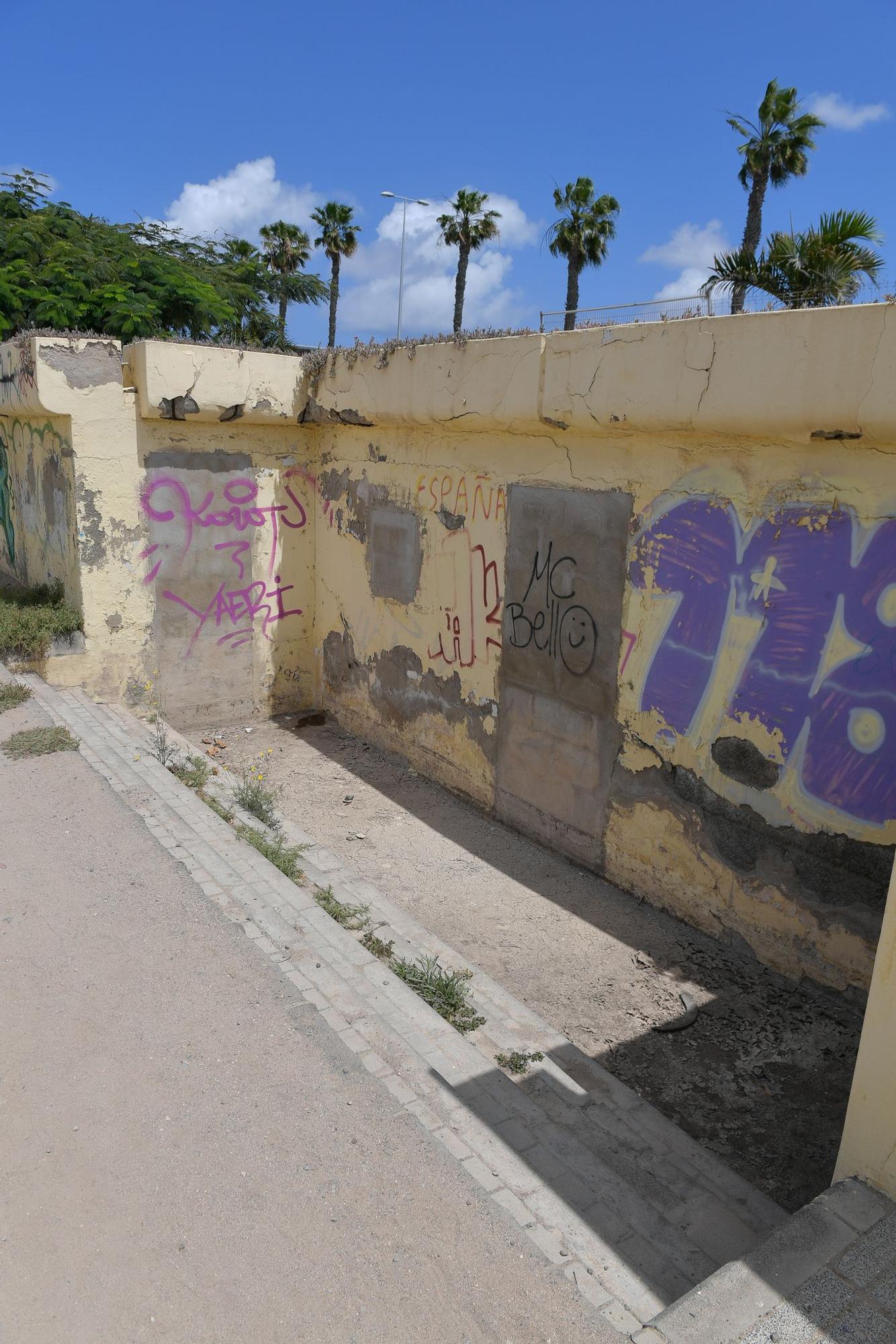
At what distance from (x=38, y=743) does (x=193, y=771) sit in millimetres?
1221

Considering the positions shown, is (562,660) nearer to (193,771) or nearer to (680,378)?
(680,378)

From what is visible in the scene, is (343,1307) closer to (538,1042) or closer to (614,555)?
(538,1042)

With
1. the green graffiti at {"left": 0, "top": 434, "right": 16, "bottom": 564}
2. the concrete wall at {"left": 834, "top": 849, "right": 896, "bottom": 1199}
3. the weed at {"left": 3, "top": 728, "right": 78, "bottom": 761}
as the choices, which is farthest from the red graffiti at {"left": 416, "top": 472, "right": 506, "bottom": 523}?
the green graffiti at {"left": 0, "top": 434, "right": 16, "bottom": 564}

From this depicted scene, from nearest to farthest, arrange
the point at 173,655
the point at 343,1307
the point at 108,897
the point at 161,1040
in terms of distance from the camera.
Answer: the point at 343,1307, the point at 161,1040, the point at 108,897, the point at 173,655

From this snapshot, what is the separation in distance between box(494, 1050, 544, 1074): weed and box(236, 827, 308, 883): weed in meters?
1.79

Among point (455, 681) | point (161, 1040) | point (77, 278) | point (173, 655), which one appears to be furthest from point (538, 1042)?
point (77, 278)

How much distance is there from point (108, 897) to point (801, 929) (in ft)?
13.2

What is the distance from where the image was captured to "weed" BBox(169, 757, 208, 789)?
6848 mm

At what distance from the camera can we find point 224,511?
29.7 feet

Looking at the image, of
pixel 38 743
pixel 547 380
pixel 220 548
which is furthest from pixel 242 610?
pixel 547 380

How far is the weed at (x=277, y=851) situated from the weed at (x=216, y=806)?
29 centimetres

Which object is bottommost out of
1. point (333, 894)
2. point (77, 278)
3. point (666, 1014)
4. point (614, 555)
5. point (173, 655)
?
point (666, 1014)

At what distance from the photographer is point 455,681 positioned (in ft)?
25.6

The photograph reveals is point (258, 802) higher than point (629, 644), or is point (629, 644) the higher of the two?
point (629, 644)
